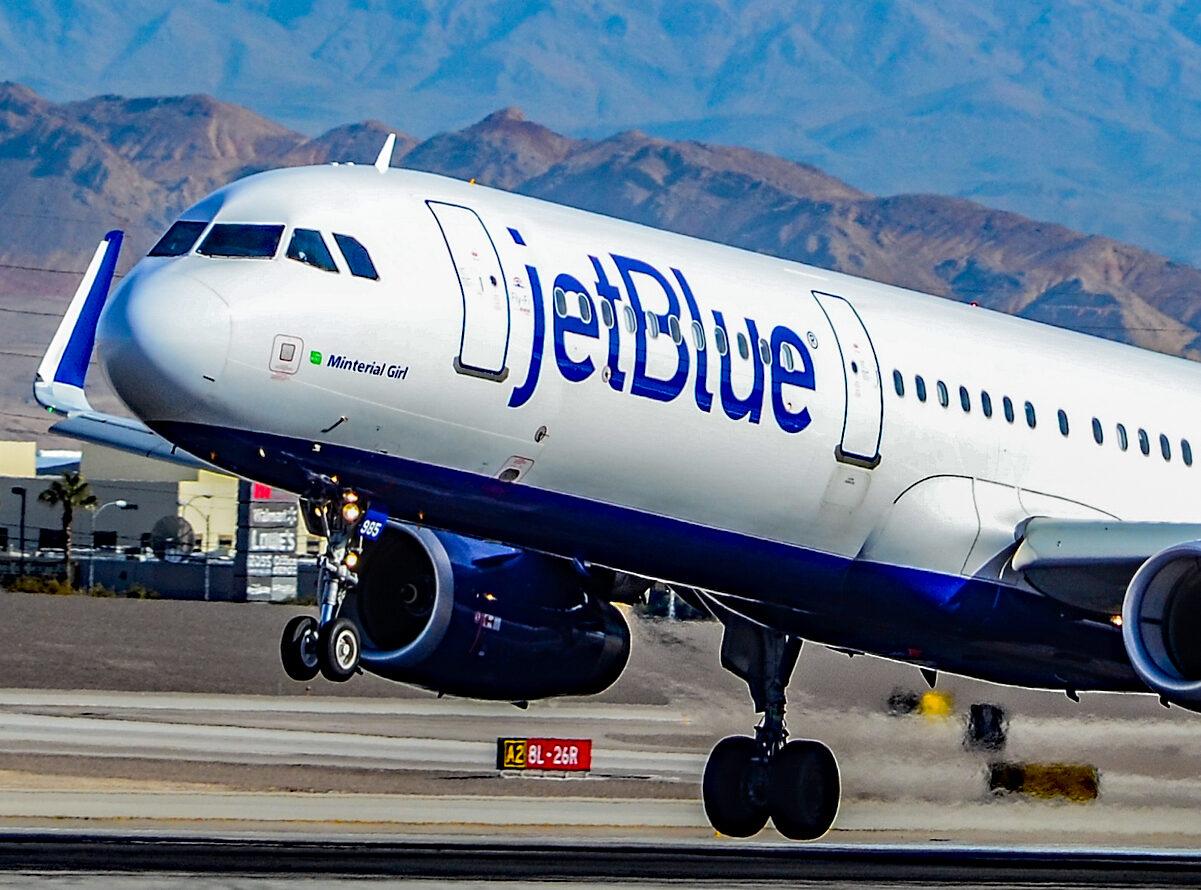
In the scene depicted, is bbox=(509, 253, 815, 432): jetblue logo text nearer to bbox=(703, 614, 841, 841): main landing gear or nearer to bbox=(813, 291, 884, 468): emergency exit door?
bbox=(813, 291, 884, 468): emergency exit door

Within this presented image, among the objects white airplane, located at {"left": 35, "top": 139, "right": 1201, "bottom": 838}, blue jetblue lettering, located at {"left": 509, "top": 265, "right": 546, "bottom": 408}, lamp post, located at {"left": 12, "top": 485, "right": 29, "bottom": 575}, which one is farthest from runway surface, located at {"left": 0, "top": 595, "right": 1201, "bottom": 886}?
lamp post, located at {"left": 12, "top": 485, "right": 29, "bottom": 575}

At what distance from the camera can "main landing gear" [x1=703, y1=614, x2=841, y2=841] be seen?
29.1m

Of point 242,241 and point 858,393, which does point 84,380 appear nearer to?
point 242,241

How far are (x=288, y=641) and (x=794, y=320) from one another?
682 cm

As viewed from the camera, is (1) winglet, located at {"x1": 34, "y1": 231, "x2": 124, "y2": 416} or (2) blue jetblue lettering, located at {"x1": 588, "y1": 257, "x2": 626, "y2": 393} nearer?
(2) blue jetblue lettering, located at {"x1": 588, "y1": 257, "x2": 626, "y2": 393}

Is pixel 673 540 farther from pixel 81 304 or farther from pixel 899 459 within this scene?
pixel 81 304

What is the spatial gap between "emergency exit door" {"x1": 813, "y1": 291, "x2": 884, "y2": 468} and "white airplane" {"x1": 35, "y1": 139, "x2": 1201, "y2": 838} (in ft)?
0.12

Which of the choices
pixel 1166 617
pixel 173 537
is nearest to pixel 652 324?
pixel 1166 617

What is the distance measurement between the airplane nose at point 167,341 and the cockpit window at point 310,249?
1037 millimetres

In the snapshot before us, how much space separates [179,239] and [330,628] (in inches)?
150

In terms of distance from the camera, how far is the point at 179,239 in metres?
20.8

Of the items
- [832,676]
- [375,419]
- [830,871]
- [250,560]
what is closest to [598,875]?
[830,871]

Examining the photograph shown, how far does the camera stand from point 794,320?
24.0 m

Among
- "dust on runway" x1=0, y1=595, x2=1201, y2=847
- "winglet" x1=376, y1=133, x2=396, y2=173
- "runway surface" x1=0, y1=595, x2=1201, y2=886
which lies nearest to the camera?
"winglet" x1=376, y1=133, x2=396, y2=173
